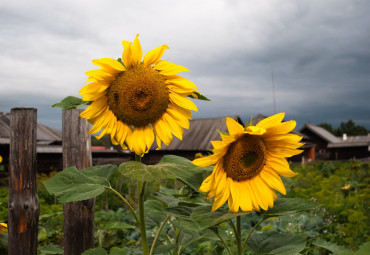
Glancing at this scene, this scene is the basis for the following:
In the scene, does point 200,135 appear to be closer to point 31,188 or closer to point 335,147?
point 31,188

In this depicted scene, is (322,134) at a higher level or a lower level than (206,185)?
higher

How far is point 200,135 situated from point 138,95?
19645 millimetres

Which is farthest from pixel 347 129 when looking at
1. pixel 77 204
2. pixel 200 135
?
pixel 77 204

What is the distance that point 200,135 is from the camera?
70.1 feet

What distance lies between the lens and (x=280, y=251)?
5.32 feet

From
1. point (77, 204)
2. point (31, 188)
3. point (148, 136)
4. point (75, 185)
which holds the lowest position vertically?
point (77, 204)

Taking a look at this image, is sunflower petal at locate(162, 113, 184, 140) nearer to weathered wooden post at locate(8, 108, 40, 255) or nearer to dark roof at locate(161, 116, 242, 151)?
weathered wooden post at locate(8, 108, 40, 255)

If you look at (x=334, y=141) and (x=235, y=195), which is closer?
(x=235, y=195)

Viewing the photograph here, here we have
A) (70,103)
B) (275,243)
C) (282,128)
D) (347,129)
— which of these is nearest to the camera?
(282,128)

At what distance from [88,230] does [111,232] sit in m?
0.95

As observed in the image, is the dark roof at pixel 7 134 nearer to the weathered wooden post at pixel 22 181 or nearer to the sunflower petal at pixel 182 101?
the weathered wooden post at pixel 22 181

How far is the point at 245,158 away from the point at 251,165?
0.05m

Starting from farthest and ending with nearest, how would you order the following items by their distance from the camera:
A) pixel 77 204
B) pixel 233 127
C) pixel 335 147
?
pixel 335 147, pixel 77 204, pixel 233 127

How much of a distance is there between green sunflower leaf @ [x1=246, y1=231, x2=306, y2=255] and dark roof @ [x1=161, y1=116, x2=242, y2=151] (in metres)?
17.8
